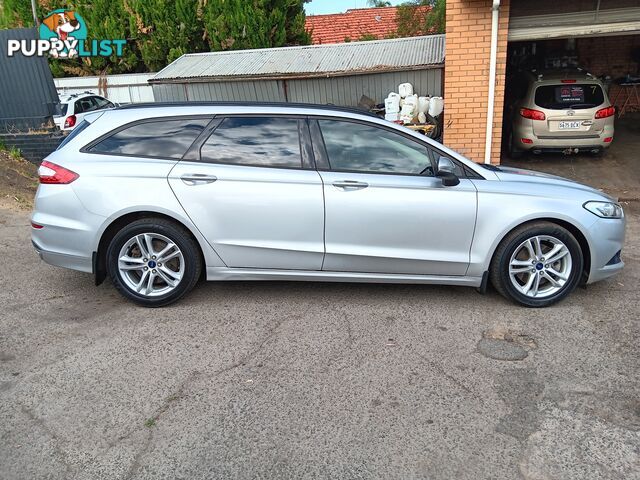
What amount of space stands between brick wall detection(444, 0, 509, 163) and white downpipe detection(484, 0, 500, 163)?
0.07 meters

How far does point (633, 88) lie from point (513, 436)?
45.5 ft

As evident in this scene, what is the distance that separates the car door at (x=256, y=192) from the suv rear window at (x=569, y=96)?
22.0 feet

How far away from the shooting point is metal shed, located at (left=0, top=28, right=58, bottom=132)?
32.4 ft

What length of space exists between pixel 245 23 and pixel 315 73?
232 inches

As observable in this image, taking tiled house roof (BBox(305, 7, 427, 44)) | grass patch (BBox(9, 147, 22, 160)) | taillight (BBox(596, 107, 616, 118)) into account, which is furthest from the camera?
tiled house roof (BBox(305, 7, 427, 44))

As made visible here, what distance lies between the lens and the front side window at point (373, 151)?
14.6 feet

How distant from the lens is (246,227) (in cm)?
440

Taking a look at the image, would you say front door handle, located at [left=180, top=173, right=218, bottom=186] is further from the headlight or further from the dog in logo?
the dog in logo

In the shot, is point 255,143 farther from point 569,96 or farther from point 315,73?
point 569,96

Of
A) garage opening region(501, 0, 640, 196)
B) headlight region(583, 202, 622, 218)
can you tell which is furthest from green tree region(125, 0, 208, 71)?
headlight region(583, 202, 622, 218)

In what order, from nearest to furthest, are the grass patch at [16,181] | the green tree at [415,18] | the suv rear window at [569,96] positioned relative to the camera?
the grass patch at [16,181] < the suv rear window at [569,96] < the green tree at [415,18]

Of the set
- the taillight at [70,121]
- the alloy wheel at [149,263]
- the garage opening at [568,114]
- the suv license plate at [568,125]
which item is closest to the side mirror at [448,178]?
the alloy wheel at [149,263]

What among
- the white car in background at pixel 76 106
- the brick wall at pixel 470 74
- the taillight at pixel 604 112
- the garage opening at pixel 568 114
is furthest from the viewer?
the white car in background at pixel 76 106
